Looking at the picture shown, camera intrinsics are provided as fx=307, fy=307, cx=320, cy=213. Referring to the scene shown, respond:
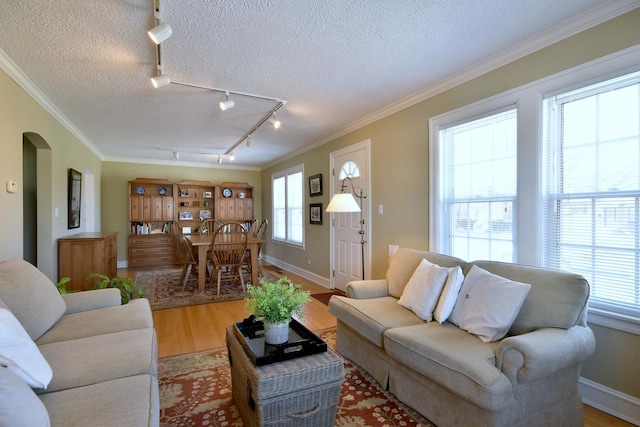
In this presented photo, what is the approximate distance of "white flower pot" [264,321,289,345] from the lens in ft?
5.52

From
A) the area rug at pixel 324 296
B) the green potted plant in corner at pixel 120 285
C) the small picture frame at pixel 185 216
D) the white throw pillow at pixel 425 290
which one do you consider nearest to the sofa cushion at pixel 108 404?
the white throw pillow at pixel 425 290

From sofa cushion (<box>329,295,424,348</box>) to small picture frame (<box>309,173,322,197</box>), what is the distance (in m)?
2.86

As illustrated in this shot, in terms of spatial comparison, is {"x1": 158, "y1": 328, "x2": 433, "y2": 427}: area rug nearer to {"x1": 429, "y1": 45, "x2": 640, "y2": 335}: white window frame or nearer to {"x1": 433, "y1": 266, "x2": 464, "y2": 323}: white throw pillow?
{"x1": 433, "y1": 266, "x2": 464, "y2": 323}: white throw pillow

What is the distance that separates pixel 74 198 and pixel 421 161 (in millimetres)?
4852

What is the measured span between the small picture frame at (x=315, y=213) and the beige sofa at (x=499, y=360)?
309 centimetres

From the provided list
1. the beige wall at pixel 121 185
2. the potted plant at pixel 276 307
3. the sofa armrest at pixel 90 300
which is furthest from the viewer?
the beige wall at pixel 121 185

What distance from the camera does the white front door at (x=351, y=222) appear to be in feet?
13.4

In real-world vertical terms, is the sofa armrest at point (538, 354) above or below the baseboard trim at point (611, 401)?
above

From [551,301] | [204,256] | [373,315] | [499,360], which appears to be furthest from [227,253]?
[551,301]

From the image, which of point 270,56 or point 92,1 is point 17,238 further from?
point 270,56

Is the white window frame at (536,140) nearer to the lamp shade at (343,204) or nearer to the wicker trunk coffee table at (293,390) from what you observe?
the lamp shade at (343,204)

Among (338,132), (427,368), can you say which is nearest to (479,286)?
(427,368)

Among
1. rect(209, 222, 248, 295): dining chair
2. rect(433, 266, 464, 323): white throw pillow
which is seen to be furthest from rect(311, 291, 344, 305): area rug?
rect(433, 266, 464, 323): white throw pillow

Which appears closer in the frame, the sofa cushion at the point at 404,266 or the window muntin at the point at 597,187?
the window muntin at the point at 597,187
